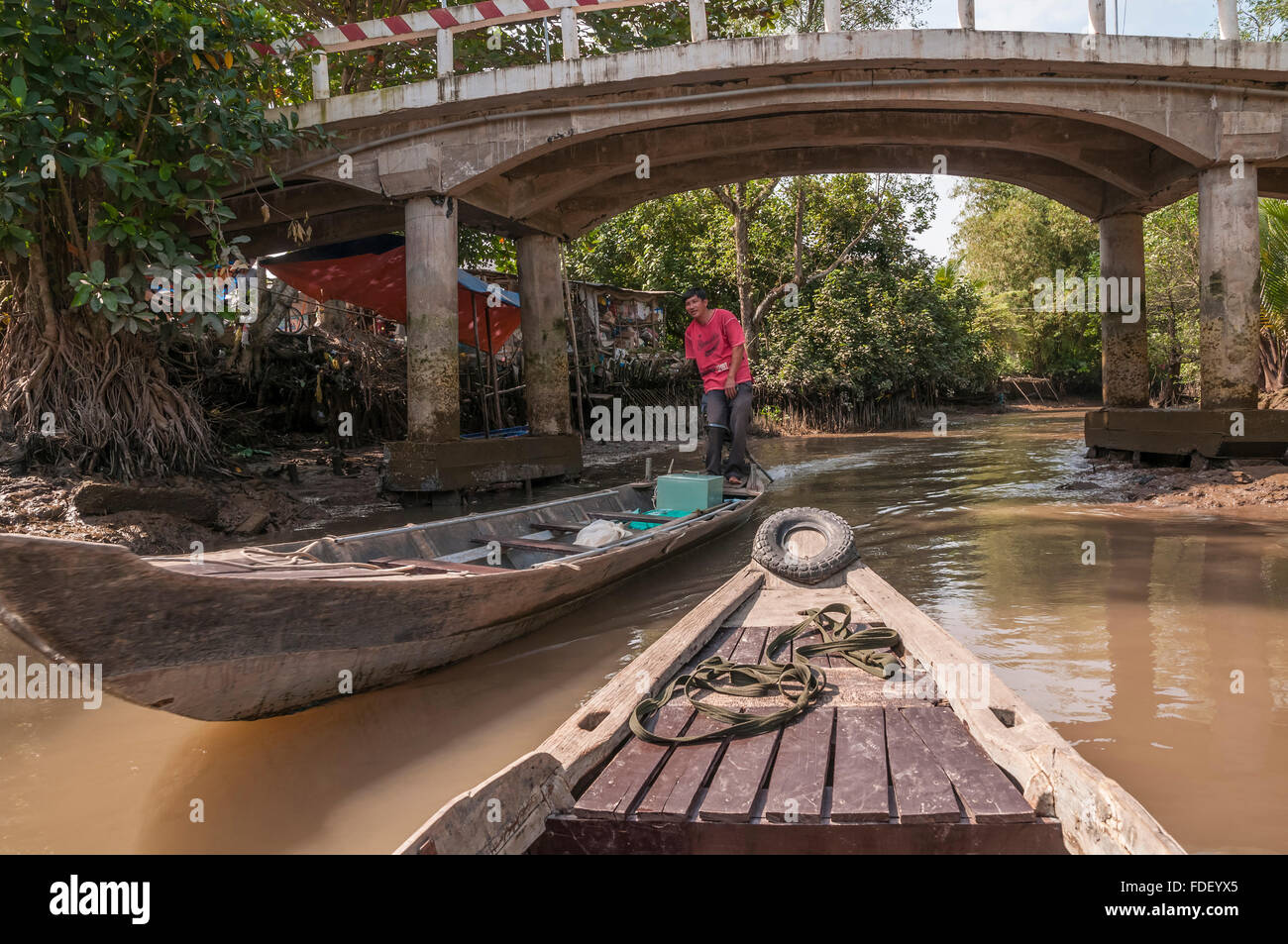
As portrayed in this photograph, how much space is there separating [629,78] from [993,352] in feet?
83.6

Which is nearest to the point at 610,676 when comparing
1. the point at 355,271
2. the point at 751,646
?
the point at 751,646

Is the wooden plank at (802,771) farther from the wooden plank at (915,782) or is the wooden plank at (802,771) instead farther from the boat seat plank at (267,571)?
the boat seat plank at (267,571)

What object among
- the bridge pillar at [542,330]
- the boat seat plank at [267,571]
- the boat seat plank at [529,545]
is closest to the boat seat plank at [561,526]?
the boat seat plank at [529,545]

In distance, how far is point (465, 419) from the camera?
15148mm

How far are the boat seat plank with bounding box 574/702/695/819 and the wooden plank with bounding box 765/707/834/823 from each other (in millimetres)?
348

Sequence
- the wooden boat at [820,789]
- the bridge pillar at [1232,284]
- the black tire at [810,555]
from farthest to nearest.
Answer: the bridge pillar at [1232,284], the black tire at [810,555], the wooden boat at [820,789]

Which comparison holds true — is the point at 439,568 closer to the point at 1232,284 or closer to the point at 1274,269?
the point at 1232,284

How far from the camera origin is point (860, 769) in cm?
233

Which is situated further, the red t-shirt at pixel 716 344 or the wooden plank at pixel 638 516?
the red t-shirt at pixel 716 344

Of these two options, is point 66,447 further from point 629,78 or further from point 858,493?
point 858,493

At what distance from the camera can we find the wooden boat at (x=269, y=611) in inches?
98.7

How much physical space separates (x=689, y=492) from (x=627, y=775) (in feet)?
16.5

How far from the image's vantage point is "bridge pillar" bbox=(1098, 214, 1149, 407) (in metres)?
Result: 11.1

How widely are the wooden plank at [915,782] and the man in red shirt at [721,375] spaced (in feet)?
17.7
